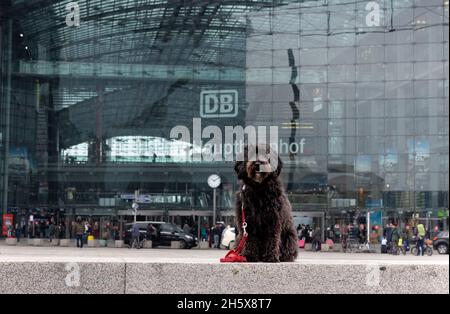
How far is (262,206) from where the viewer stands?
214 inches

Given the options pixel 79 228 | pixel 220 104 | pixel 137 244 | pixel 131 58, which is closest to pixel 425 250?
pixel 137 244

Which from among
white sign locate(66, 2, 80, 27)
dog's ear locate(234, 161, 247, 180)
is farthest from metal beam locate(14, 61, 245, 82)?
dog's ear locate(234, 161, 247, 180)

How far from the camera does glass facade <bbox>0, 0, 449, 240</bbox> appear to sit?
40094mm

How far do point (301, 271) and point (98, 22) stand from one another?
38793 mm

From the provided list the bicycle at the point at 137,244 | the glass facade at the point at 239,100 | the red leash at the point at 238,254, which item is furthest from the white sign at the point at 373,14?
the red leash at the point at 238,254

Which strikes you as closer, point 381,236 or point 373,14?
point 381,236

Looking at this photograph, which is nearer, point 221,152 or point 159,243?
point 159,243

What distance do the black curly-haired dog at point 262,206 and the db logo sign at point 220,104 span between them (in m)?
34.8

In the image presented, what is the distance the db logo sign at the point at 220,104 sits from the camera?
40.3m

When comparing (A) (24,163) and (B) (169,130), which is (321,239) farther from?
(A) (24,163)

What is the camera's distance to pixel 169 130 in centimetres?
4100

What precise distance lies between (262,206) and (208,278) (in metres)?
0.87

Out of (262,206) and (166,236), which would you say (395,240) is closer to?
(166,236)
